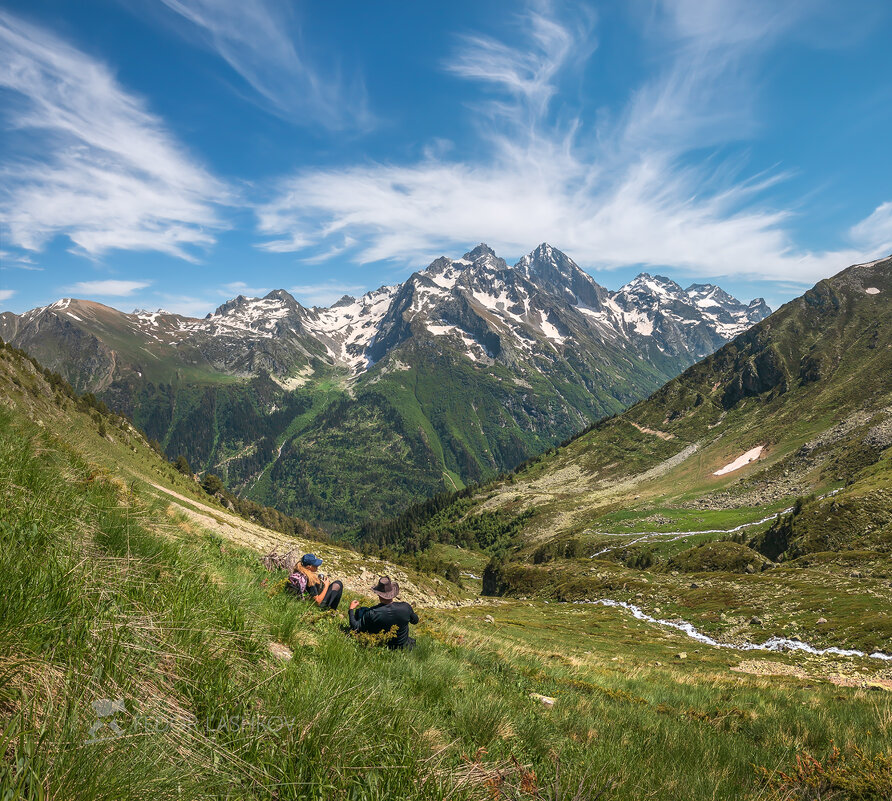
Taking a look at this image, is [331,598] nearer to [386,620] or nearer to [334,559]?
[386,620]

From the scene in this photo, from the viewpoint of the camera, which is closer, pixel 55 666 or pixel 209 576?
pixel 55 666

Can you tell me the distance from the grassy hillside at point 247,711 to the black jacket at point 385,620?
1.88ft

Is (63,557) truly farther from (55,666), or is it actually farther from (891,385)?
(891,385)

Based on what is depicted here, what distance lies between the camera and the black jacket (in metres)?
8.43

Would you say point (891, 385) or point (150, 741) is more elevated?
point (150, 741)

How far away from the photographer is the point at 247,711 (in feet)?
11.2

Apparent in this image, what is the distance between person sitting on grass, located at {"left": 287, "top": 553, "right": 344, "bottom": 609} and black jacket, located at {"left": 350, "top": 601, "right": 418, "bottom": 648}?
173 cm

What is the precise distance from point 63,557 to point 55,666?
141 centimetres

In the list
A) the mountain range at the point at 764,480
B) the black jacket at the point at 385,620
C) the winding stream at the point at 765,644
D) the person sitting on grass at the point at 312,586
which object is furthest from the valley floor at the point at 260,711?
the mountain range at the point at 764,480

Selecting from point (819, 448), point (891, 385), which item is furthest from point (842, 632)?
point (891, 385)

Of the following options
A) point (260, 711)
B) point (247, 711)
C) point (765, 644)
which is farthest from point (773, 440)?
point (247, 711)

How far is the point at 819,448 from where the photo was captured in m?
115

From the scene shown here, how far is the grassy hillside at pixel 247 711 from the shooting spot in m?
2.54

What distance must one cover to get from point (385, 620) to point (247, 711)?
546 centimetres
